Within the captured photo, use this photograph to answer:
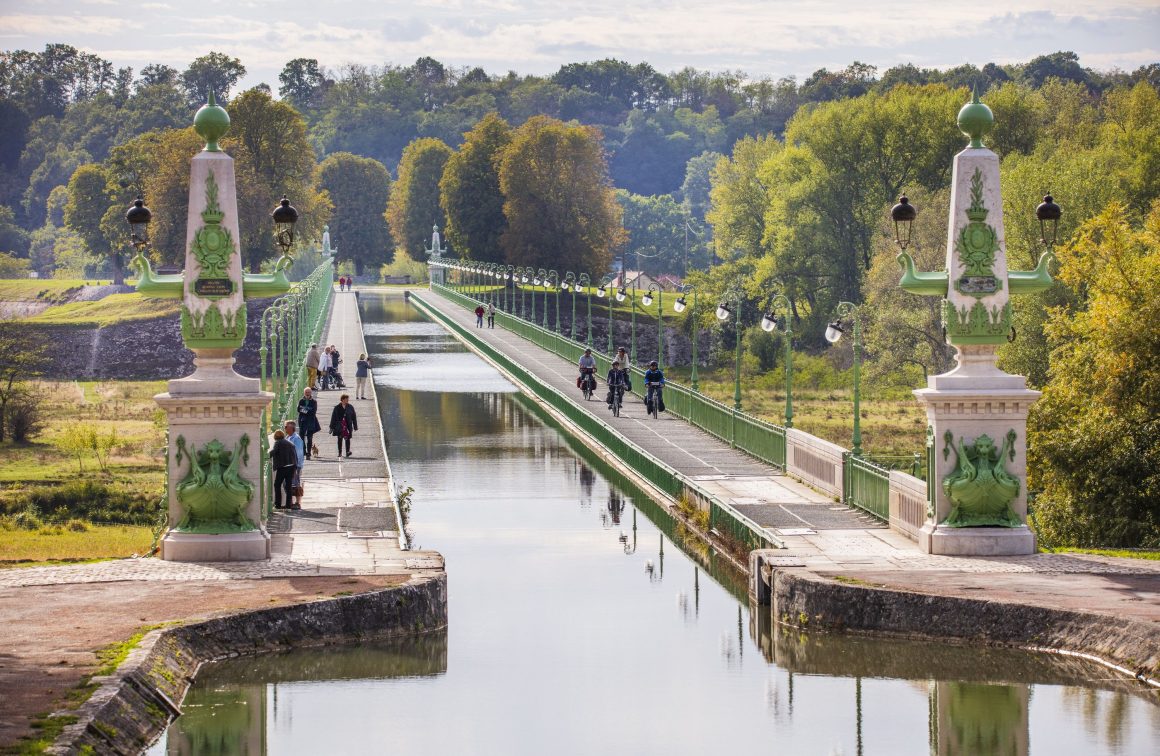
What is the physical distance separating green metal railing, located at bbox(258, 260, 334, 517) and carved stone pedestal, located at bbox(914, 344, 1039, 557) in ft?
27.4

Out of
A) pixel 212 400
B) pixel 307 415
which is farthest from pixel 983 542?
pixel 307 415

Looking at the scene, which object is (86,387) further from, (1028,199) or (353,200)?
(353,200)

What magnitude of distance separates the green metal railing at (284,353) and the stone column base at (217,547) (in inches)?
27.2

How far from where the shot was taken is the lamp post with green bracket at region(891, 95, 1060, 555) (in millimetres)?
22562

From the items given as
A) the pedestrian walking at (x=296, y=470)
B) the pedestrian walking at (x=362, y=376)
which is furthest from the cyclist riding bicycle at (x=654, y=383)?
the pedestrian walking at (x=296, y=470)

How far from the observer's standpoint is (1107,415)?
33938 mm

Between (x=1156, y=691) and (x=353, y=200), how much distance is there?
135715mm

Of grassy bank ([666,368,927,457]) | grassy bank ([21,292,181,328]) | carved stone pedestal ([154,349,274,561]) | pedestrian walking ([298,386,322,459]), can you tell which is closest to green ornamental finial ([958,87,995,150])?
carved stone pedestal ([154,349,274,561])

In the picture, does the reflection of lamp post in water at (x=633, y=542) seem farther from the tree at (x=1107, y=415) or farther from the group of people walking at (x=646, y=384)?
the group of people walking at (x=646, y=384)

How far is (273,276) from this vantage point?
23344 mm

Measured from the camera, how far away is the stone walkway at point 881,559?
19953 mm

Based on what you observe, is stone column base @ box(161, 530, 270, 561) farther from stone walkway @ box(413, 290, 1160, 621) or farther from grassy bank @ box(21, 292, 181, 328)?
grassy bank @ box(21, 292, 181, 328)

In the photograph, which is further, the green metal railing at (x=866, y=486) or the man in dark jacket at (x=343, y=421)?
the man in dark jacket at (x=343, y=421)

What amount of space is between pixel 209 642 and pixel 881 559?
27.4ft
